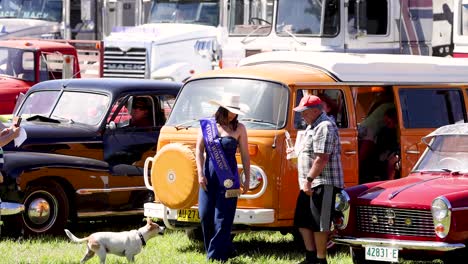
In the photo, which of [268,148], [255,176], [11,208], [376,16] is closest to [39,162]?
[11,208]

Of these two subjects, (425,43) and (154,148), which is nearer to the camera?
(154,148)

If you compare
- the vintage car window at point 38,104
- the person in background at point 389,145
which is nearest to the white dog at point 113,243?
the person in background at point 389,145

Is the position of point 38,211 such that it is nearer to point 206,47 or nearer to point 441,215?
point 441,215

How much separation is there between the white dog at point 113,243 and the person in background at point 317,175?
4.98ft

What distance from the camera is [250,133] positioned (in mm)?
11984

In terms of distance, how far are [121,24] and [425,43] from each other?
797 centimetres

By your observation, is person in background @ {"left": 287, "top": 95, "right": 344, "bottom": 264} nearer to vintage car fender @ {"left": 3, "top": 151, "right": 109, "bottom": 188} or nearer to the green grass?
the green grass

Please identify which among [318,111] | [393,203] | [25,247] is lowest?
[25,247]

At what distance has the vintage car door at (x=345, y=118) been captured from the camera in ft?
40.5

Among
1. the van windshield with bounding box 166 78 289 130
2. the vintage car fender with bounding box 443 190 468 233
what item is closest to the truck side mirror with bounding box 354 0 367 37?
the van windshield with bounding box 166 78 289 130

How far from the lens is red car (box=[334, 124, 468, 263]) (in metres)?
10.1

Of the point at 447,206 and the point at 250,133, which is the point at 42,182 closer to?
the point at 250,133

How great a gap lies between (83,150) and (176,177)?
2576 mm

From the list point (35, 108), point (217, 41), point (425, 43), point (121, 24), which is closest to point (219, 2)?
point (217, 41)
